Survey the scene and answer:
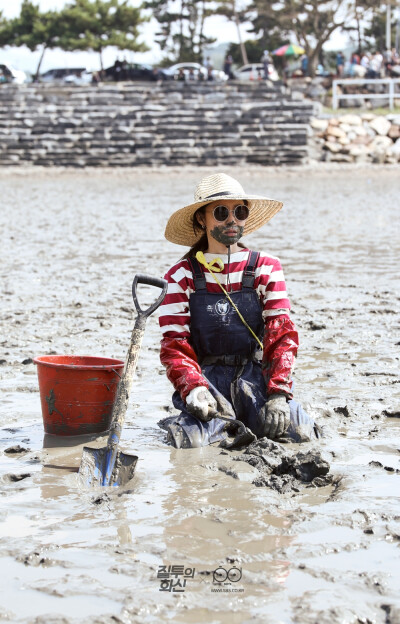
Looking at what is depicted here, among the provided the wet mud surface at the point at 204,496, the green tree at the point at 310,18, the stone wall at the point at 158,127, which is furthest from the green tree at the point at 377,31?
the wet mud surface at the point at 204,496

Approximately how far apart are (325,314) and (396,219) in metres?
6.33

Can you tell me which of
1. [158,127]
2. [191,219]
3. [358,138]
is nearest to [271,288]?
[191,219]

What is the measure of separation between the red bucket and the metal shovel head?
51 cm

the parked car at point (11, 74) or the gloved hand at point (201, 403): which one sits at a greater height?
the parked car at point (11, 74)

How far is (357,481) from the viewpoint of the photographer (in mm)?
3129

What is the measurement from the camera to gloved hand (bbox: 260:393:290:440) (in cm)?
355

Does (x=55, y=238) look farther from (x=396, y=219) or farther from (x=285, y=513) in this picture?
(x=285, y=513)

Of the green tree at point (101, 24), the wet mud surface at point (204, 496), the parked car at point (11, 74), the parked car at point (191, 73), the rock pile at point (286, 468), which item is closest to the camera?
the wet mud surface at point (204, 496)

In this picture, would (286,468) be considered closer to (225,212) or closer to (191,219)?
(225,212)

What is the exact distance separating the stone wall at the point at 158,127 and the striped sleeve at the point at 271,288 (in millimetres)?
18447

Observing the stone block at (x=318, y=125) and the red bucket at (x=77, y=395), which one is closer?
the red bucket at (x=77, y=395)

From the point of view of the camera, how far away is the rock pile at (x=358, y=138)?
2280 cm

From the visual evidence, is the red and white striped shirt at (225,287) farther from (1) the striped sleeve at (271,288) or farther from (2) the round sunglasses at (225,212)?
(2) the round sunglasses at (225,212)

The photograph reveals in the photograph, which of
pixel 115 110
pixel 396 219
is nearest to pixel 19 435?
pixel 396 219
